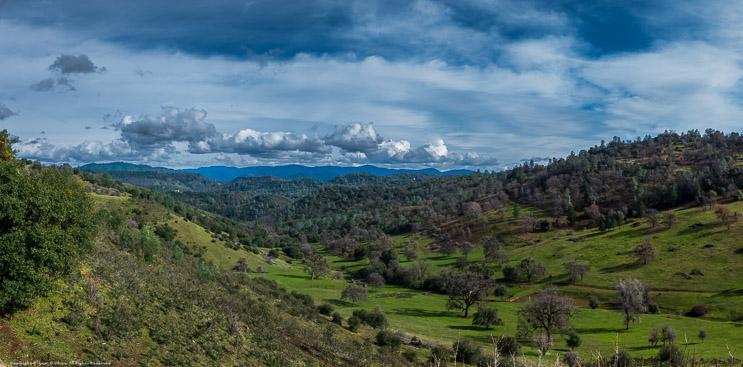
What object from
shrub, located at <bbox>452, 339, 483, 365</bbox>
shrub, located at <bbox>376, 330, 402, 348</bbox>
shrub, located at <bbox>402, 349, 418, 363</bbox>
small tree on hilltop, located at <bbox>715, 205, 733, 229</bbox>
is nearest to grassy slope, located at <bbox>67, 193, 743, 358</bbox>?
small tree on hilltop, located at <bbox>715, 205, 733, 229</bbox>

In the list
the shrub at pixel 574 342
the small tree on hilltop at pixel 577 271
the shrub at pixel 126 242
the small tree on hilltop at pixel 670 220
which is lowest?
the shrub at pixel 574 342

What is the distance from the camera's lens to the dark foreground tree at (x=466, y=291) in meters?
91.2

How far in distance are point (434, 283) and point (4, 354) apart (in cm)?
12287

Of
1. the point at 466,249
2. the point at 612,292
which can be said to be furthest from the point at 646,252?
the point at 466,249

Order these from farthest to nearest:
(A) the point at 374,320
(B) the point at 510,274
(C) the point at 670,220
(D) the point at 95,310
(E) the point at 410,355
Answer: (C) the point at 670,220
(B) the point at 510,274
(A) the point at 374,320
(E) the point at 410,355
(D) the point at 95,310

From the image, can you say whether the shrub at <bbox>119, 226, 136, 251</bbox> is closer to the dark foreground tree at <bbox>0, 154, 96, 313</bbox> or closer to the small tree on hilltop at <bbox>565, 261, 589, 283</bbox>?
the dark foreground tree at <bbox>0, 154, 96, 313</bbox>

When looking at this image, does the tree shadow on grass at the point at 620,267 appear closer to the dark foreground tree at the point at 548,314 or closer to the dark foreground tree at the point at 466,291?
the dark foreground tree at the point at 466,291

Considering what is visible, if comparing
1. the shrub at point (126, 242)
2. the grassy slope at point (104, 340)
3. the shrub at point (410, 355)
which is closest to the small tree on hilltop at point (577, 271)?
the shrub at point (410, 355)

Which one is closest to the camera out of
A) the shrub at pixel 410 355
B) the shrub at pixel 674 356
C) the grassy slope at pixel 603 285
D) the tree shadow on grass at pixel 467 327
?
the shrub at pixel 674 356

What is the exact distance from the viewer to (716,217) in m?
135

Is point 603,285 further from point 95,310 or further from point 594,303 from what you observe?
point 95,310

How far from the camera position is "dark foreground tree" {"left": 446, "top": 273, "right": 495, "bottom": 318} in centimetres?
9125

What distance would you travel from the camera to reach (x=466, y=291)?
303 ft

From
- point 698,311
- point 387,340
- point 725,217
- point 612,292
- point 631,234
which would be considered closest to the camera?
point 387,340
